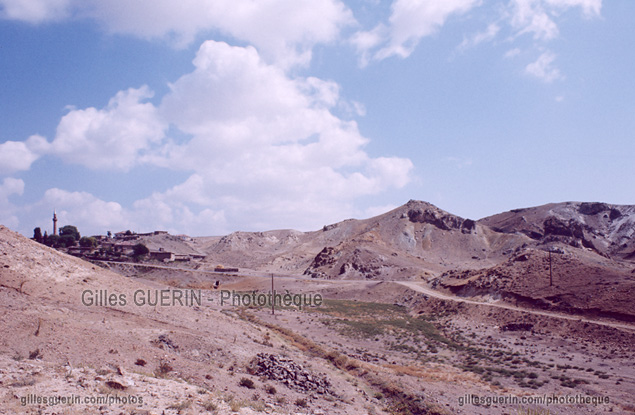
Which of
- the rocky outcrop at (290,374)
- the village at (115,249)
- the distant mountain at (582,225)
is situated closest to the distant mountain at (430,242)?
the distant mountain at (582,225)

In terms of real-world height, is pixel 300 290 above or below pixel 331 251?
below

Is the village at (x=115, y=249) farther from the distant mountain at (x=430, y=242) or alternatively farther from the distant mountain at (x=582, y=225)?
the distant mountain at (x=582, y=225)

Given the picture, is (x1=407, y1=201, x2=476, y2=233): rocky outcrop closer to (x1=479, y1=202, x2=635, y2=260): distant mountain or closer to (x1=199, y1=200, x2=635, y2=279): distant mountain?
(x1=199, y1=200, x2=635, y2=279): distant mountain

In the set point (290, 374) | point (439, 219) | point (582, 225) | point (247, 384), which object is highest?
point (439, 219)

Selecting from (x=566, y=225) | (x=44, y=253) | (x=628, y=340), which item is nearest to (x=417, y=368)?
(x=628, y=340)

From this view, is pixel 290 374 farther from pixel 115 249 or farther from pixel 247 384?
pixel 115 249

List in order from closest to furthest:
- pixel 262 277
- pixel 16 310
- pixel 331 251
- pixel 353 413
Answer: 1. pixel 353 413
2. pixel 16 310
3. pixel 262 277
4. pixel 331 251

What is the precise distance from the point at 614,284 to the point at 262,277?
56095 millimetres

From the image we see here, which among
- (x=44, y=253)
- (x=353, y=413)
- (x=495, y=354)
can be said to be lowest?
(x=495, y=354)

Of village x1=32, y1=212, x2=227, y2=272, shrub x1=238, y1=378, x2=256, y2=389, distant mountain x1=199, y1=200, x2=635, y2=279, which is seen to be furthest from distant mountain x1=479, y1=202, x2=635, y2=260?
shrub x1=238, y1=378, x2=256, y2=389

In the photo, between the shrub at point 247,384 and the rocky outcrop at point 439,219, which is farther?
the rocky outcrop at point 439,219

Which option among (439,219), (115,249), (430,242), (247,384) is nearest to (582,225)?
(439,219)

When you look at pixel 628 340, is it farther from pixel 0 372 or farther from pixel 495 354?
pixel 0 372

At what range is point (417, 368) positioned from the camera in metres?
25.1
